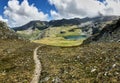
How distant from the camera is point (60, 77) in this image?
34688 millimetres

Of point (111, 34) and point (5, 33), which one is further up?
point (5, 33)

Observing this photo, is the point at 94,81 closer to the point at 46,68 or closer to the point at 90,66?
the point at 90,66

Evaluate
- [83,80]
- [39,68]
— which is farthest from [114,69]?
[39,68]

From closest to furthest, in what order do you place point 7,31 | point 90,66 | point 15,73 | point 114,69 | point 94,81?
point 94,81
point 114,69
point 90,66
point 15,73
point 7,31

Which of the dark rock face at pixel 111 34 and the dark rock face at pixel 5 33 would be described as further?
the dark rock face at pixel 5 33

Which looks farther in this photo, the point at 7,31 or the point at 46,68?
the point at 7,31

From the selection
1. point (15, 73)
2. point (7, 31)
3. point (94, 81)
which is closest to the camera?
point (94, 81)

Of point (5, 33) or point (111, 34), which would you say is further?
point (5, 33)

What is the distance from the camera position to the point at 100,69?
3459 centimetres

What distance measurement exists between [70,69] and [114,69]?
8741mm

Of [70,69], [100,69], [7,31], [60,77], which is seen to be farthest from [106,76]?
[7,31]

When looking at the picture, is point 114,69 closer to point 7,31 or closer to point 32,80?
point 32,80

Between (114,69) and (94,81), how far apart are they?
3629mm

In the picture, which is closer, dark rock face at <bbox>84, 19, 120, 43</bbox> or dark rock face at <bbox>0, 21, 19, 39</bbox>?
dark rock face at <bbox>84, 19, 120, 43</bbox>
